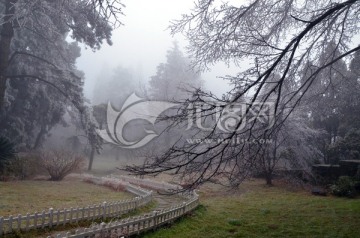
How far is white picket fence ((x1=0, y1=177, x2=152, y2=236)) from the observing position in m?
6.94

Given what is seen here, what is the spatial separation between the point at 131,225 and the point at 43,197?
5864 millimetres

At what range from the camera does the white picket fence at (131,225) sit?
666 cm

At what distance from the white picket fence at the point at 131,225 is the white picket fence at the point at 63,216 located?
1.30 m

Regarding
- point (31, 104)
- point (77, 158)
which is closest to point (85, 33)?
point (77, 158)

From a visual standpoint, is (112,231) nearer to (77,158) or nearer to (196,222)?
(196,222)

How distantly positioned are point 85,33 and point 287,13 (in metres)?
12.9

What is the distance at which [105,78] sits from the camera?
257 feet

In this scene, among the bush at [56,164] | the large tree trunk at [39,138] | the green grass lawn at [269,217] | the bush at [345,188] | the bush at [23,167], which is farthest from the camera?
the large tree trunk at [39,138]

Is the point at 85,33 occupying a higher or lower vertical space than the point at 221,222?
higher

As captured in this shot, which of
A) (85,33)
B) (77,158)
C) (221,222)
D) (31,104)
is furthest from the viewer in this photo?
(31,104)

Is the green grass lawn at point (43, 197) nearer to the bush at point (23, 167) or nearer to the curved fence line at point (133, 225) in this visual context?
the bush at point (23, 167)

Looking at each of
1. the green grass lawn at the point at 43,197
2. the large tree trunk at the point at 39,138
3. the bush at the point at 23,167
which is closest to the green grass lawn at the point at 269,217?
the green grass lawn at the point at 43,197

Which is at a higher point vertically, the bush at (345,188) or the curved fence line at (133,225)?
the bush at (345,188)

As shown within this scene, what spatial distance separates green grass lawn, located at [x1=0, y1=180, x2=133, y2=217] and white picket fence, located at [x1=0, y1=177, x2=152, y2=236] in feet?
5.44
